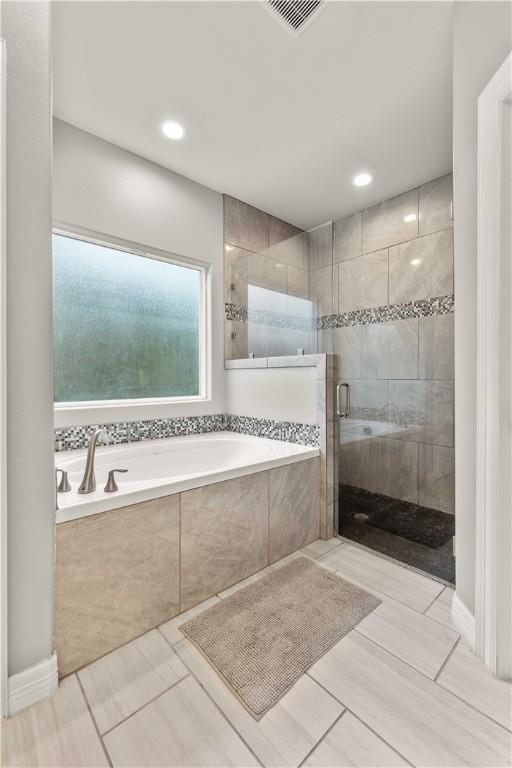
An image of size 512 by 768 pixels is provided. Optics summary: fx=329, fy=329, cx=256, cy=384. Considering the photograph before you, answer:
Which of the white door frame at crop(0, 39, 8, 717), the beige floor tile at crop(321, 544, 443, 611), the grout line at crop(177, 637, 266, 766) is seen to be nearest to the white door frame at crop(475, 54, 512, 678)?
the beige floor tile at crop(321, 544, 443, 611)

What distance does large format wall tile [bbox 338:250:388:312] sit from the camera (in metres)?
2.46

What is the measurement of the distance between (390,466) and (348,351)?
876mm

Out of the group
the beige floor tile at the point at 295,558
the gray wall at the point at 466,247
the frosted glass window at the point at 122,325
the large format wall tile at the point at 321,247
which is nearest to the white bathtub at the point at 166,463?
the frosted glass window at the point at 122,325

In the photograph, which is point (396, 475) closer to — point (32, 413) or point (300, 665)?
point (300, 665)

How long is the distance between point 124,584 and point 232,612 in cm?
52

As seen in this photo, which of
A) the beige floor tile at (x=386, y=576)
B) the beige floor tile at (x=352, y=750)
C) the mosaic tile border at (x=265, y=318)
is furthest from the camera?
the mosaic tile border at (x=265, y=318)

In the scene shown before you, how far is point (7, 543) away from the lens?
1021mm

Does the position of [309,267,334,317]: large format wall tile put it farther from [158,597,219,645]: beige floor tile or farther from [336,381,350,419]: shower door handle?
[158,597,219,645]: beige floor tile

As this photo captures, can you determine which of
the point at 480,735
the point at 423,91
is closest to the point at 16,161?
the point at 423,91

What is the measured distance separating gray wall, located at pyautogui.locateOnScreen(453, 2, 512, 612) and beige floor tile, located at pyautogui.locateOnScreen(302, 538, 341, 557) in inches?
31.8

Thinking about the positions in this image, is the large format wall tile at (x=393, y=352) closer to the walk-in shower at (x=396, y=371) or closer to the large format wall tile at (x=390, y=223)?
the walk-in shower at (x=396, y=371)

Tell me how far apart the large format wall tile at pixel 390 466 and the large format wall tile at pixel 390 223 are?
1.47m

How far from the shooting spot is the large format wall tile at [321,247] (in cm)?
284

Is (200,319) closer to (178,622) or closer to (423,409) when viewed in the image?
(423,409)
